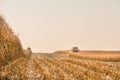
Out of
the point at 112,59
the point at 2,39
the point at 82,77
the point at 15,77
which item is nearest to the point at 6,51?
the point at 2,39

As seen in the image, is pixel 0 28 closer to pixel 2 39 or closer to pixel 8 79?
pixel 2 39

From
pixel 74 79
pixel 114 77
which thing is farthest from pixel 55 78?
pixel 114 77

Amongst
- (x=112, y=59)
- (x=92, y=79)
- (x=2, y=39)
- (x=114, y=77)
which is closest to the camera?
(x=92, y=79)

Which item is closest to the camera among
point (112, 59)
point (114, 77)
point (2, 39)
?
point (114, 77)

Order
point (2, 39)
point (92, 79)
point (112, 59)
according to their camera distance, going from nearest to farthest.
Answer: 1. point (92, 79)
2. point (2, 39)
3. point (112, 59)

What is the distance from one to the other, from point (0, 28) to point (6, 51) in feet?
6.85

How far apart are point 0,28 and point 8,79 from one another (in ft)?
21.8

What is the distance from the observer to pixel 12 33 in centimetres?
3419

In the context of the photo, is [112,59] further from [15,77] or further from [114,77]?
[15,77]

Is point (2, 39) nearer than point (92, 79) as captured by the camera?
No

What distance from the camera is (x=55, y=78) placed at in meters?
21.2

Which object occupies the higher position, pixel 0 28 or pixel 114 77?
pixel 0 28

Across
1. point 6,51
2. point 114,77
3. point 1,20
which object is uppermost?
point 1,20

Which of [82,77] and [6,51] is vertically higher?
[6,51]
